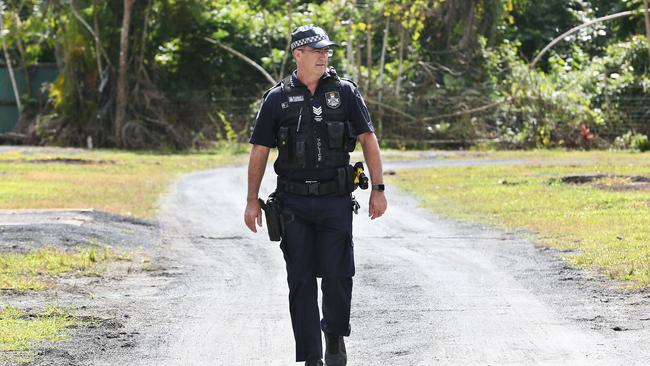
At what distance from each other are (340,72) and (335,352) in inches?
1161

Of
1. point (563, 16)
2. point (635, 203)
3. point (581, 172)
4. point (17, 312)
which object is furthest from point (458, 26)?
point (17, 312)

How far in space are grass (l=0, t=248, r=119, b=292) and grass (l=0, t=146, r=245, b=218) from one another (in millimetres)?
4504

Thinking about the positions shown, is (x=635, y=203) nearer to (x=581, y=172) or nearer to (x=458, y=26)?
(x=581, y=172)

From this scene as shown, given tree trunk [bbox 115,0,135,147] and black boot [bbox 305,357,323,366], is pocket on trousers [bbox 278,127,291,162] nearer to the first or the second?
black boot [bbox 305,357,323,366]

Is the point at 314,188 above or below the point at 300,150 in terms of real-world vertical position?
below

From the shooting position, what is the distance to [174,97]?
120 feet

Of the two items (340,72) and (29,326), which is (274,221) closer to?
(29,326)

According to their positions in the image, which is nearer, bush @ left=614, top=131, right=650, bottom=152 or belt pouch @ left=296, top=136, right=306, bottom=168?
belt pouch @ left=296, top=136, right=306, bottom=168

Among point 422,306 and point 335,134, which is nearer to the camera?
point 335,134

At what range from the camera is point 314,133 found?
7250 millimetres

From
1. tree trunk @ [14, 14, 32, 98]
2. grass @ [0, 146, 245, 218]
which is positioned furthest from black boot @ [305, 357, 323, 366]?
tree trunk @ [14, 14, 32, 98]

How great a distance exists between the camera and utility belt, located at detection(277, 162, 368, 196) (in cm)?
Result: 725

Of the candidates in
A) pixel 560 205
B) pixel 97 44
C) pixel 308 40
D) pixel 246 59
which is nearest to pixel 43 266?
pixel 308 40

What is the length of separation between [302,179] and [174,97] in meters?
29.7
